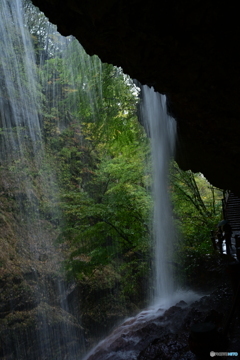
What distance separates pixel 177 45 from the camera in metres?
3.43

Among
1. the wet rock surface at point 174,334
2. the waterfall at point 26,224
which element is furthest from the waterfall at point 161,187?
the waterfall at point 26,224

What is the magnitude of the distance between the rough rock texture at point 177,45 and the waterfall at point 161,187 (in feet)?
11.0

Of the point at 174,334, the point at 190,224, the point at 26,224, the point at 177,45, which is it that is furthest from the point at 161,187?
the point at 26,224

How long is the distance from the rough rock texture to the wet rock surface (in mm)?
2865

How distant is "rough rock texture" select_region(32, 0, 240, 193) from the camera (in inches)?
125

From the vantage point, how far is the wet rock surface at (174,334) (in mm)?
4383

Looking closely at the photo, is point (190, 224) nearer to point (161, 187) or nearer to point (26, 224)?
point (161, 187)

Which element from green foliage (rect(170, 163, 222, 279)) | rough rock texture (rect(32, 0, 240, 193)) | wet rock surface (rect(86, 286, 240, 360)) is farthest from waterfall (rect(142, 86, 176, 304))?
rough rock texture (rect(32, 0, 240, 193))

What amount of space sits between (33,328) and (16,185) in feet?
20.9

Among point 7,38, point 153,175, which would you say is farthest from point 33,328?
point 7,38

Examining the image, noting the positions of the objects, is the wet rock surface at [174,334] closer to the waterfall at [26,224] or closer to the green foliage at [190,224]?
the green foliage at [190,224]

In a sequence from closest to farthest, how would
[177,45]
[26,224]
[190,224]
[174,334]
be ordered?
1. [177,45]
2. [174,334]
3. [190,224]
4. [26,224]

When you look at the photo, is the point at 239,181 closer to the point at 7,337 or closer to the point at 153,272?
the point at 153,272

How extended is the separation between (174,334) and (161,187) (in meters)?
4.94
